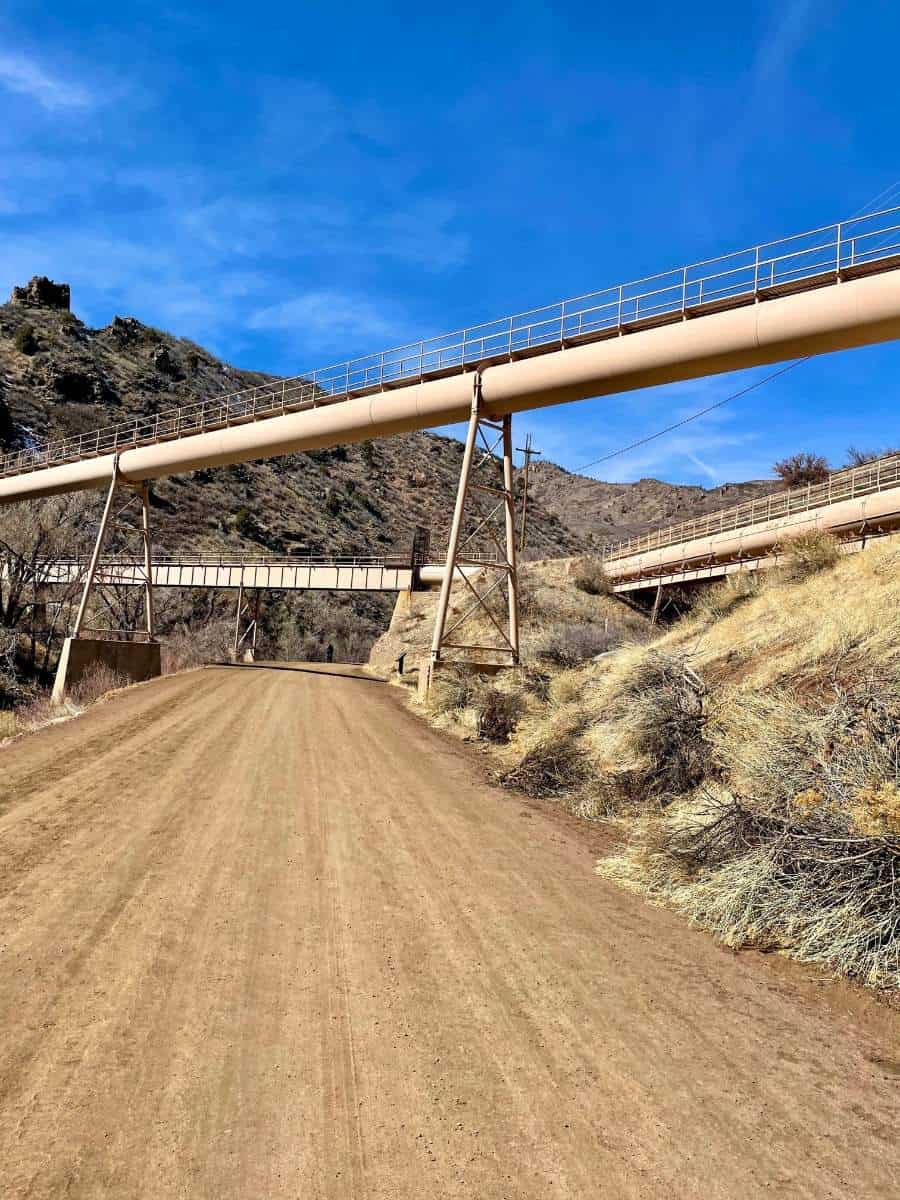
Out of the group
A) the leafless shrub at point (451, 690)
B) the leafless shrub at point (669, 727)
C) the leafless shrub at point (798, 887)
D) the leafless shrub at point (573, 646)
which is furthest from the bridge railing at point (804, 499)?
the leafless shrub at point (798, 887)

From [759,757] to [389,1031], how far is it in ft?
15.0

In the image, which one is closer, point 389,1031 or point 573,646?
point 389,1031

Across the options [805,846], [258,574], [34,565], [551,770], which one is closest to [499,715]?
[551,770]

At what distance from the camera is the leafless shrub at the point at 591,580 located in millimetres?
40562

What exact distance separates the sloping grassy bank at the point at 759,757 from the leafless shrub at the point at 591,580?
2173 cm

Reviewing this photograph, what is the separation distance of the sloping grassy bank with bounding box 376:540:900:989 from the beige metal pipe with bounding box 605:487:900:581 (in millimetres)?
9705

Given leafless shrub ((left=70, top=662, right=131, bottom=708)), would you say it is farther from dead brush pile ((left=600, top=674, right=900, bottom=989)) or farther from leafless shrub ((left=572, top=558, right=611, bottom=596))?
leafless shrub ((left=572, top=558, right=611, bottom=596))

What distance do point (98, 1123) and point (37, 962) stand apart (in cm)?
189

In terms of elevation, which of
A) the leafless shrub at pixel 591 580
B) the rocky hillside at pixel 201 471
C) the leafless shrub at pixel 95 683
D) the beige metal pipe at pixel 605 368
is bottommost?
the leafless shrub at pixel 95 683

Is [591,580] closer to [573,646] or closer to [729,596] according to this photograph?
[573,646]

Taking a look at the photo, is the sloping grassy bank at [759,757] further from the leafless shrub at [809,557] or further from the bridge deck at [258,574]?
the bridge deck at [258,574]

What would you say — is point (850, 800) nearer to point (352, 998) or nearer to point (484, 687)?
point (352, 998)

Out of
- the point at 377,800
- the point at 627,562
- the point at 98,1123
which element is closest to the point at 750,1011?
the point at 98,1123

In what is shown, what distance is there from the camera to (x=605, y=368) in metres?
19.0
